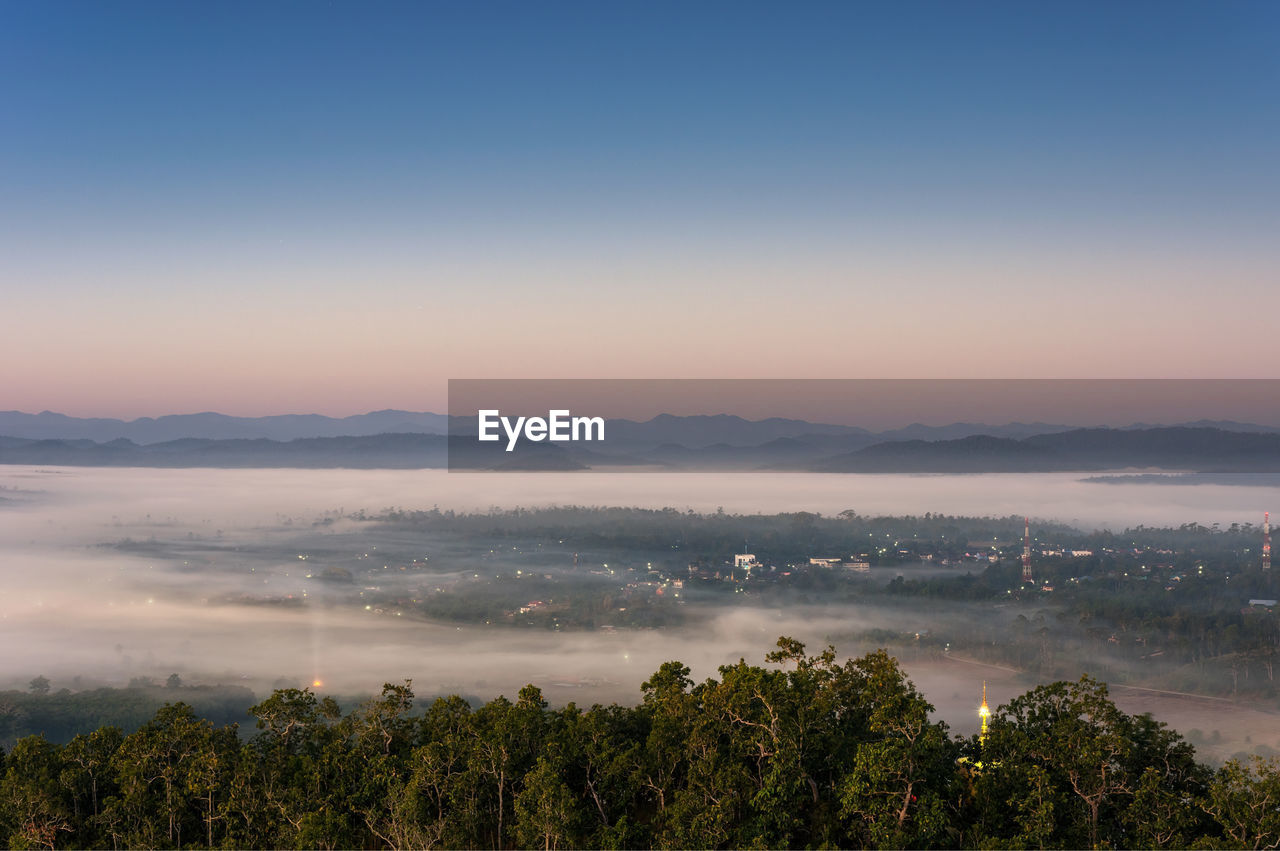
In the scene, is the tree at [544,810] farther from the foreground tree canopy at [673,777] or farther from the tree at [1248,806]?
the tree at [1248,806]

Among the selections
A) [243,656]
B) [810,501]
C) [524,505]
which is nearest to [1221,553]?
[810,501]

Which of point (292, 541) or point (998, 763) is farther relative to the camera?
point (292, 541)

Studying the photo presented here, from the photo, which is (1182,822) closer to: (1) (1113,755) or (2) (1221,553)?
(1) (1113,755)
